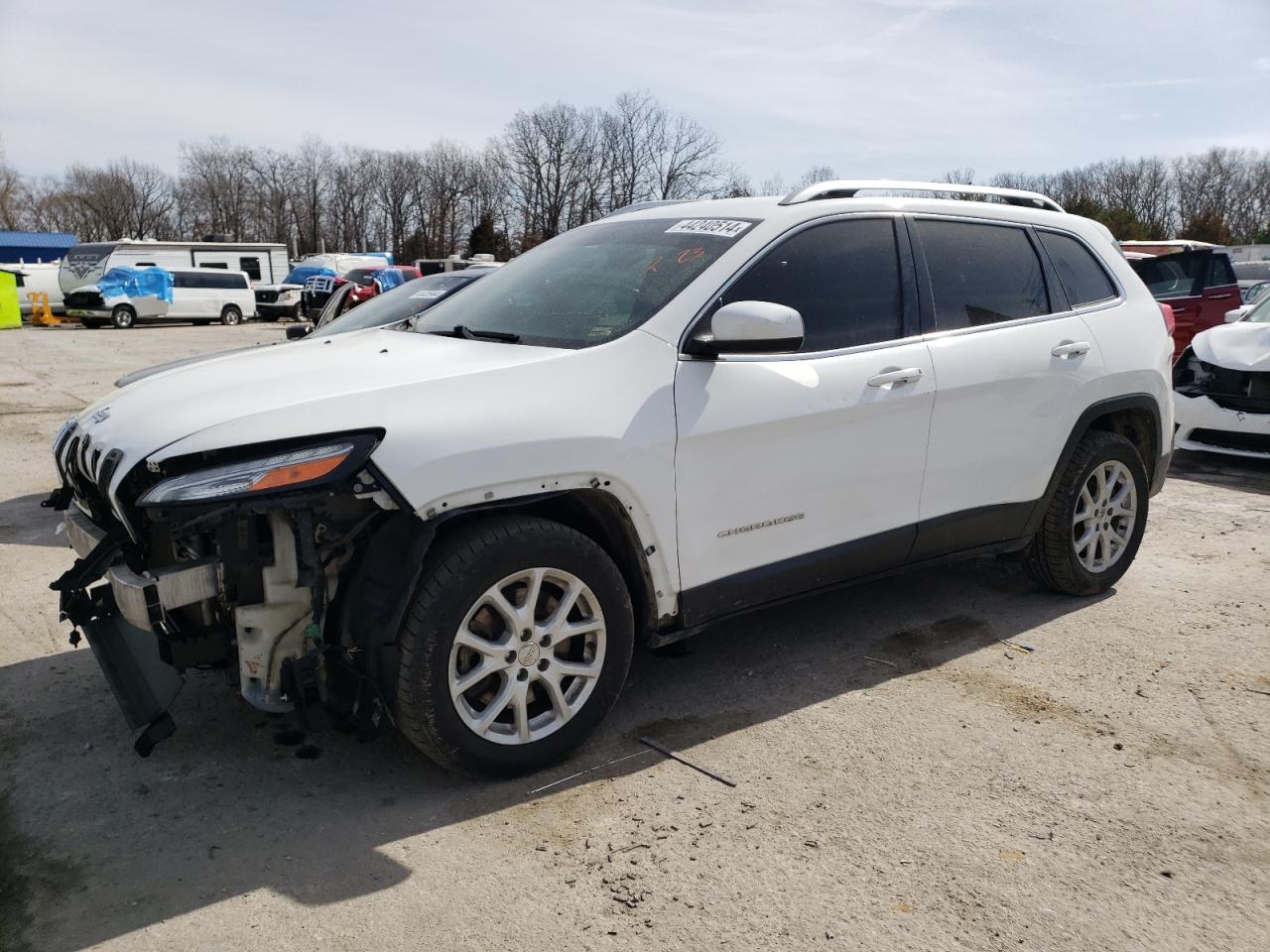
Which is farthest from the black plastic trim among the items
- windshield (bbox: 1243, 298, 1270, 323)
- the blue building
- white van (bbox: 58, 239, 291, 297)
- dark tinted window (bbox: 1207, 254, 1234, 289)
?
the blue building

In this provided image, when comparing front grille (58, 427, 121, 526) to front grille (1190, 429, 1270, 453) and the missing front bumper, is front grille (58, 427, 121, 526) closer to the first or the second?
the missing front bumper

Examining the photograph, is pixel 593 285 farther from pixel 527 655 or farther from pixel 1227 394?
pixel 1227 394

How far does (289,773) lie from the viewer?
3.28 meters

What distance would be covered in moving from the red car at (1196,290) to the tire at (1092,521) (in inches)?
327

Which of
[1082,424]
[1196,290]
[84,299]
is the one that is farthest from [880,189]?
[84,299]

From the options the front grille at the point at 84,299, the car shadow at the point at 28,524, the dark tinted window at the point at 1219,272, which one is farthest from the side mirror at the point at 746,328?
the front grille at the point at 84,299

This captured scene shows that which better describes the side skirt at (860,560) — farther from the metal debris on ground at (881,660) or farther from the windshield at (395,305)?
the windshield at (395,305)

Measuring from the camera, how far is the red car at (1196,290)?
12.1 m

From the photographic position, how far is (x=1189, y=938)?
2.47 meters

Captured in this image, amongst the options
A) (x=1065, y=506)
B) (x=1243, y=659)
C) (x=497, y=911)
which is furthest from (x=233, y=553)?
(x=1243, y=659)

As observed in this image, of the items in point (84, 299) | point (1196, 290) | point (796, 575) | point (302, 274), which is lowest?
point (796, 575)

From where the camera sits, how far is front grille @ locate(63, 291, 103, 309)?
29172 millimetres

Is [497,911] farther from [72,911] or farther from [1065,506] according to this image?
[1065,506]

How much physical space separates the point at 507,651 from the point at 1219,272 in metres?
12.4
